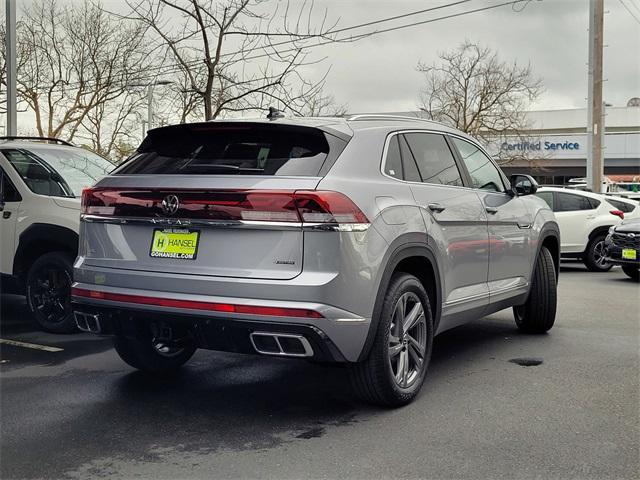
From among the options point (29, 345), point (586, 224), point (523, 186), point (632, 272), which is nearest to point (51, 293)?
point (29, 345)

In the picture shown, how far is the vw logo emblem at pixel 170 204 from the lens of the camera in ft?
14.4

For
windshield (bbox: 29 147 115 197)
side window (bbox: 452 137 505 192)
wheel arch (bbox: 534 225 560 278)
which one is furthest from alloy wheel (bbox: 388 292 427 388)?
windshield (bbox: 29 147 115 197)

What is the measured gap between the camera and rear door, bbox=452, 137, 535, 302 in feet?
20.2

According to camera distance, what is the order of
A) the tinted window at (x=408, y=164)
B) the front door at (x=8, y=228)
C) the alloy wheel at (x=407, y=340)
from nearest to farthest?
the alloy wheel at (x=407, y=340)
the tinted window at (x=408, y=164)
the front door at (x=8, y=228)

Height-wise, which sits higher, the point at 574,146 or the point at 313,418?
the point at 574,146

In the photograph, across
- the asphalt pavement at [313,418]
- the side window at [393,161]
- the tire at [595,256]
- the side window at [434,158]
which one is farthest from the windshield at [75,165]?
the tire at [595,256]

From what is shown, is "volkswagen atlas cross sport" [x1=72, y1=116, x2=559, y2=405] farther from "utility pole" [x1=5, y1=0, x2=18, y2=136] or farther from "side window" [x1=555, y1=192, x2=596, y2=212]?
"side window" [x1=555, y1=192, x2=596, y2=212]

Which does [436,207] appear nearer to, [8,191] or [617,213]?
[8,191]

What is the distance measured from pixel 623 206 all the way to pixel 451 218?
10.9 m

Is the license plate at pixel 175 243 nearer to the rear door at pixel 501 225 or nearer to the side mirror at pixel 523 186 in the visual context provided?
the rear door at pixel 501 225

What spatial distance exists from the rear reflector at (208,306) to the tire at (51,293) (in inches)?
108

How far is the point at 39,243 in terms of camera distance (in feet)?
24.2

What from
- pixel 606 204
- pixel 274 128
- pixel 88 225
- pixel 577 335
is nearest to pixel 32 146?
pixel 88 225

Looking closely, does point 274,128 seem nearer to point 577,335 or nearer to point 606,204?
point 577,335
